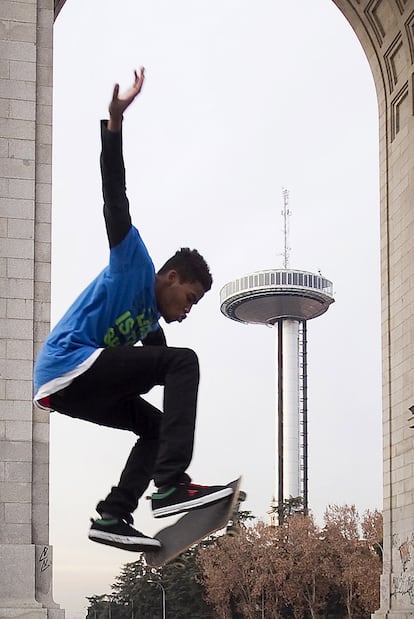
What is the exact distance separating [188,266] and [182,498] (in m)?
1.08

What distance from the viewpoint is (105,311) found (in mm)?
5355

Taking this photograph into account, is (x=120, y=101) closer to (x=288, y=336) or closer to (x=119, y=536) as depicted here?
(x=119, y=536)

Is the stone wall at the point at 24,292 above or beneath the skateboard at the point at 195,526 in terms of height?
above

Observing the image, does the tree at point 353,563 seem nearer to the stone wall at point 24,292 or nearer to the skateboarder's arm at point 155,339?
the stone wall at point 24,292

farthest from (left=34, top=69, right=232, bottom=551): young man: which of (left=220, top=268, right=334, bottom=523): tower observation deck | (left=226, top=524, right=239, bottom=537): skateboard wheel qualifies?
(left=220, top=268, right=334, bottom=523): tower observation deck

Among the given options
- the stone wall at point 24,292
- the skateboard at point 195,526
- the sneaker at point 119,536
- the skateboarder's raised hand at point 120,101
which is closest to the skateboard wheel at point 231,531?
the skateboard at point 195,526

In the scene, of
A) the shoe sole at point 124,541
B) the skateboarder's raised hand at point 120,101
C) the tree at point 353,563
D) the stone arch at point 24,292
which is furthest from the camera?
the tree at point 353,563

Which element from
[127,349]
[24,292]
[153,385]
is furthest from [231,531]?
[24,292]

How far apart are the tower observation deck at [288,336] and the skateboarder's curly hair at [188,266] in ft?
359

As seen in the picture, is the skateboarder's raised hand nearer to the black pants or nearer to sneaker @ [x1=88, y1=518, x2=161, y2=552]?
the black pants

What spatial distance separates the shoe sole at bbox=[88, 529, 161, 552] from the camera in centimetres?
559

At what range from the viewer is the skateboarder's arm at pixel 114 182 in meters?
5.31

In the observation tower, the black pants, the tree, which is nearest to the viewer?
the black pants

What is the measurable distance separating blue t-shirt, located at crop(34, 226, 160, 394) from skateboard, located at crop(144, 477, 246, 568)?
913 millimetres
